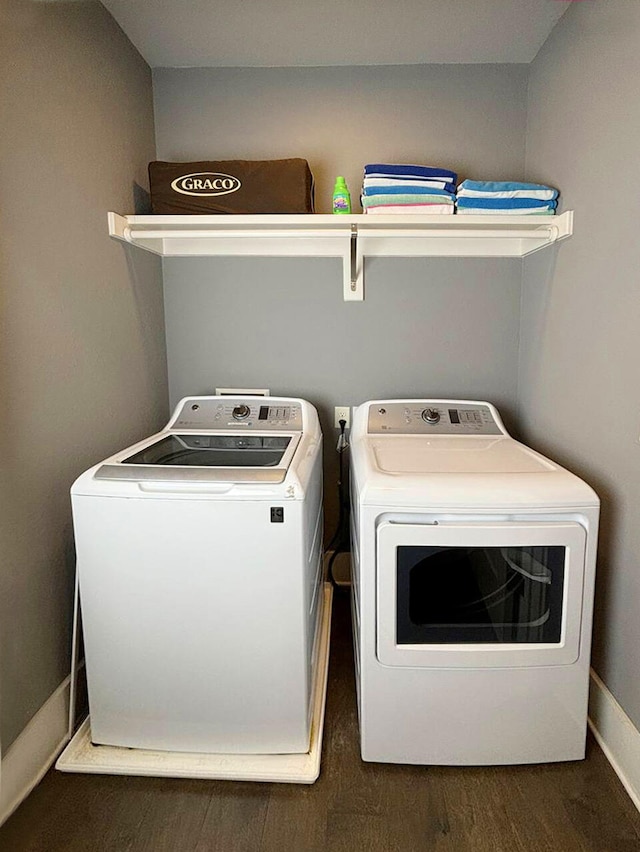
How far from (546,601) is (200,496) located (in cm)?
94

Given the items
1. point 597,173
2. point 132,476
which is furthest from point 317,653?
point 597,173

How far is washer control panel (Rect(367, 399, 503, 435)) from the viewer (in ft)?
6.96

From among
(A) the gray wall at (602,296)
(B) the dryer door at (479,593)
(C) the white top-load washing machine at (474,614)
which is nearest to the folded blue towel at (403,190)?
(A) the gray wall at (602,296)

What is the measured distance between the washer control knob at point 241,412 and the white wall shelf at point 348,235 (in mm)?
623

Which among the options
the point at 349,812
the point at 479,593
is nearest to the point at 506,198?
the point at 479,593

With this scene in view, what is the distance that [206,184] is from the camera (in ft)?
6.42

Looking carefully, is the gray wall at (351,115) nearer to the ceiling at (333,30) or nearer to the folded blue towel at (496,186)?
the ceiling at (333,30)

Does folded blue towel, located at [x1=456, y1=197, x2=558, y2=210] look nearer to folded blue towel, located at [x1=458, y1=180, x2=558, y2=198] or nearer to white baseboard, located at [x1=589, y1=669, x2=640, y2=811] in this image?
folded blue towel, located at [x1=458, y1=180, x2=558, y2=198]

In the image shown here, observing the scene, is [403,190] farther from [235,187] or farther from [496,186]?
[235,187]

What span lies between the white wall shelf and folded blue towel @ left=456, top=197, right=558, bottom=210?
1.7 inches

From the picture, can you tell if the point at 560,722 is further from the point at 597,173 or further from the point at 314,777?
the point at 597,173

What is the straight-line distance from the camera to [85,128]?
1.69 metres

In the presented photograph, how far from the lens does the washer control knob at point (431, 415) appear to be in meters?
2.14

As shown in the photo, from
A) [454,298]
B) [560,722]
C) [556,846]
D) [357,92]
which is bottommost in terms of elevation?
[556,846]
